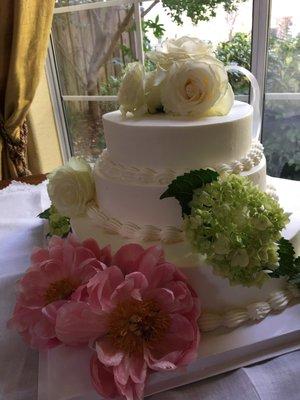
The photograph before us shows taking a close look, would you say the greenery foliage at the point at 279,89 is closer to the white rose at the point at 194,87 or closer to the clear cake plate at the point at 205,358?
the white rose at the point at 194,87

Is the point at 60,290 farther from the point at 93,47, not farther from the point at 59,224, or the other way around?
the point at 93,47

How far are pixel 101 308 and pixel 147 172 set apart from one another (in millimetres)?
257

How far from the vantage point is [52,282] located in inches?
24.9

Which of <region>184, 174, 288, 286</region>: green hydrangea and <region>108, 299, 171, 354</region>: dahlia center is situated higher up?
<region>184, 174, 288, 286</region>: green hydrangea

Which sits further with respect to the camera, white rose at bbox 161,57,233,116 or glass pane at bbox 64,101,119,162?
glass pane at bbox 64,101,119,162

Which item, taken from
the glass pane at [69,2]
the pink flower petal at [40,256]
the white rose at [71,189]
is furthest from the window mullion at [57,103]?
the pink flower petal at [40,256]

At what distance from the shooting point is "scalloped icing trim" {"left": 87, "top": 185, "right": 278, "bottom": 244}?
656 mm

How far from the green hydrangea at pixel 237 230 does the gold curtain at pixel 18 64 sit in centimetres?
140

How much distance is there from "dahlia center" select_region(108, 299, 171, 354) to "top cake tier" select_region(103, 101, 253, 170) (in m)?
0.26

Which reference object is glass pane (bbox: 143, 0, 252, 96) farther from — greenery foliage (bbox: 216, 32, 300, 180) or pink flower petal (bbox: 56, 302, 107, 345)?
pink flower petal (bbox: 56, 302, 107, 345)

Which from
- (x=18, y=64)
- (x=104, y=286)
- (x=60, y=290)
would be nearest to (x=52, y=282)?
(x=60, y=290)

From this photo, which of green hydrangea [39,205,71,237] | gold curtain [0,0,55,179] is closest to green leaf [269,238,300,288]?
green hydrangea [39,205,71,237]

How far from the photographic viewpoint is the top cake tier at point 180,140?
63cm

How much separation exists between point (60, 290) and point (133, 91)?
392mm
